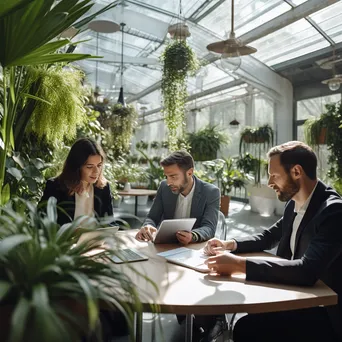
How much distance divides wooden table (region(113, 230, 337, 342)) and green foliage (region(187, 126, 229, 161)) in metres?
7.59

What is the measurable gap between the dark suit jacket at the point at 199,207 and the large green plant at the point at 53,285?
1.41 m

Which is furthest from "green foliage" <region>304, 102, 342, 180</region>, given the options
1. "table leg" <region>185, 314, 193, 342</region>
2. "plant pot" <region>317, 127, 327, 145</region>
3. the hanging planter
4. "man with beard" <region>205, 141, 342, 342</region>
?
"table leg" <region>185, 314, 193, 342</region>

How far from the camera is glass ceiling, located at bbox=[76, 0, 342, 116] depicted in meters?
6.41

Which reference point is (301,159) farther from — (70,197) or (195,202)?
(70,197)

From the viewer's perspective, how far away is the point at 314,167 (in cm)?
180

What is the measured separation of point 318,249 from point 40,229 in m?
1.12

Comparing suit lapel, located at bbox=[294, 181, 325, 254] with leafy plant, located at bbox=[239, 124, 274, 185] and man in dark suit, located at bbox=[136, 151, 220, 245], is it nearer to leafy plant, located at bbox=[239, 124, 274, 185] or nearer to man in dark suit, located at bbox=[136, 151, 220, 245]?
man in dark suit, located at bbox=[136, 151, 220, 245]

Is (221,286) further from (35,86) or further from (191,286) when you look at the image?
(35,86)

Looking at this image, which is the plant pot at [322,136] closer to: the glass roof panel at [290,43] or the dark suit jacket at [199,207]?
the glass roof panel at [290,43]

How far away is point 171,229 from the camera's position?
81.7 inches

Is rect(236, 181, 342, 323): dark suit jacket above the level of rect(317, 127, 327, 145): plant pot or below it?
below

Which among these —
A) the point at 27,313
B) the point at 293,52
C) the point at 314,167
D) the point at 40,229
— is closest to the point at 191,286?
the point at 40,229

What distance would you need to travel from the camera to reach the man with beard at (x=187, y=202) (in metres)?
2.37

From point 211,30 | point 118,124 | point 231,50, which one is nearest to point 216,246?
point 231,50
